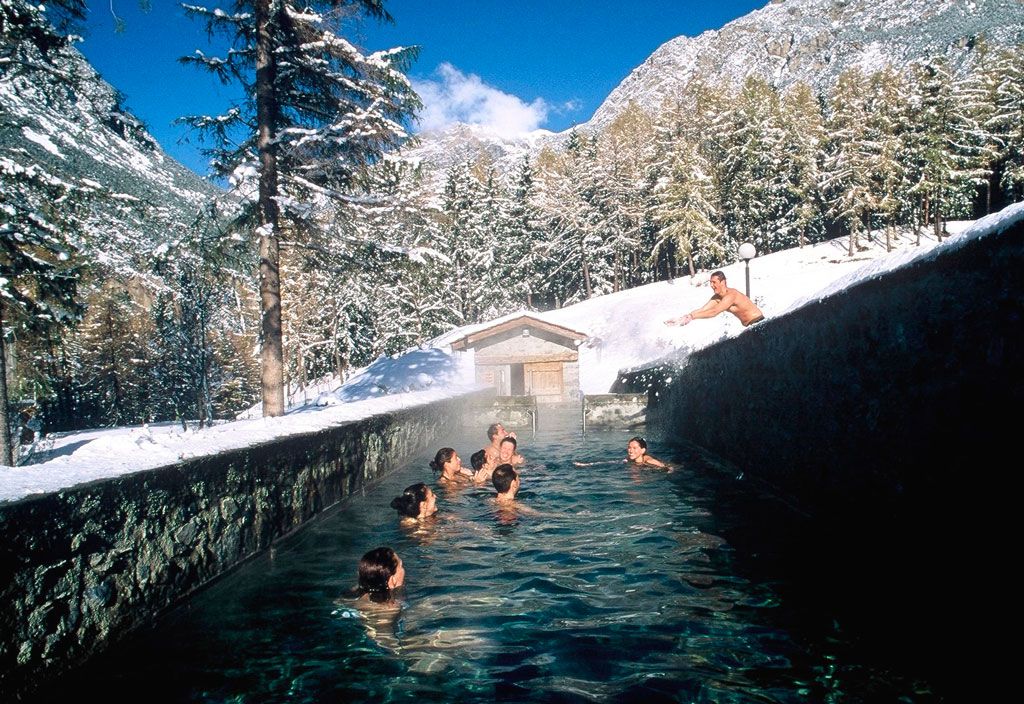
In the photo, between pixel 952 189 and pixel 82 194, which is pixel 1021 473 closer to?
pixel 82 194

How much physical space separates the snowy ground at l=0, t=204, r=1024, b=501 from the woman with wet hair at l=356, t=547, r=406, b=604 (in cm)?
173

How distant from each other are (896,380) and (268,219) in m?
12.5

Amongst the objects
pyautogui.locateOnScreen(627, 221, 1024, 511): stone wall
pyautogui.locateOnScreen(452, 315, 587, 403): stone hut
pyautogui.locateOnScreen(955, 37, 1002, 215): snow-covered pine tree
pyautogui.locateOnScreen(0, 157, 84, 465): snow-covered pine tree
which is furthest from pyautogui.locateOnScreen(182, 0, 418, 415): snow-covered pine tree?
pyautogui.locateOnScreen(955, 37, 1002, 215): snow-covered pine tree

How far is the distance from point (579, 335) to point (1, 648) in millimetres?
29763

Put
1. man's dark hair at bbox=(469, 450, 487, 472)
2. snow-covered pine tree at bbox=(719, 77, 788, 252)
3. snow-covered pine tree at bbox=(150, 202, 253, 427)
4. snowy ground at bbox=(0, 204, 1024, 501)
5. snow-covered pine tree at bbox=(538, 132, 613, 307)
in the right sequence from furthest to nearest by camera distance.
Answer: snow-covered pine tree at bbox=(538, 132, 613, 307)
snow-covered pine tree at bbox=(719, 77, 788, 252)
snow-covered pine tree at bbox=(150, 202, 253, 427)
man's dark hair at bbox=(469, 450, 487, 472)
snowy ground at bbox=(0, 204, 1024, 501)

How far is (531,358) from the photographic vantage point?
108 ft

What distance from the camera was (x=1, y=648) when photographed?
2854mm

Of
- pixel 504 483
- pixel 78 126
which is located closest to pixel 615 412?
pixel 504 483

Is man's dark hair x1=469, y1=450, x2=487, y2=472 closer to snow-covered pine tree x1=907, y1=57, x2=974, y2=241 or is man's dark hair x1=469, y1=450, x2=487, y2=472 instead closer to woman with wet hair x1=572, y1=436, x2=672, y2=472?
woman with wet hair x1=572, y1=436, x2=672, y2=472

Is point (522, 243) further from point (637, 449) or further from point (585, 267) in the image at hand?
point (637, 449)

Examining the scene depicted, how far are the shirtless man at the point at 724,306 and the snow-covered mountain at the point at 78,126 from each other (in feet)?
32.6

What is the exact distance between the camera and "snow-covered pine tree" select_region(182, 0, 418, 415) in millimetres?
12781

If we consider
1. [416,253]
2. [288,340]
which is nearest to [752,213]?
[288,340]

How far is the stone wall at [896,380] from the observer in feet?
10.3
